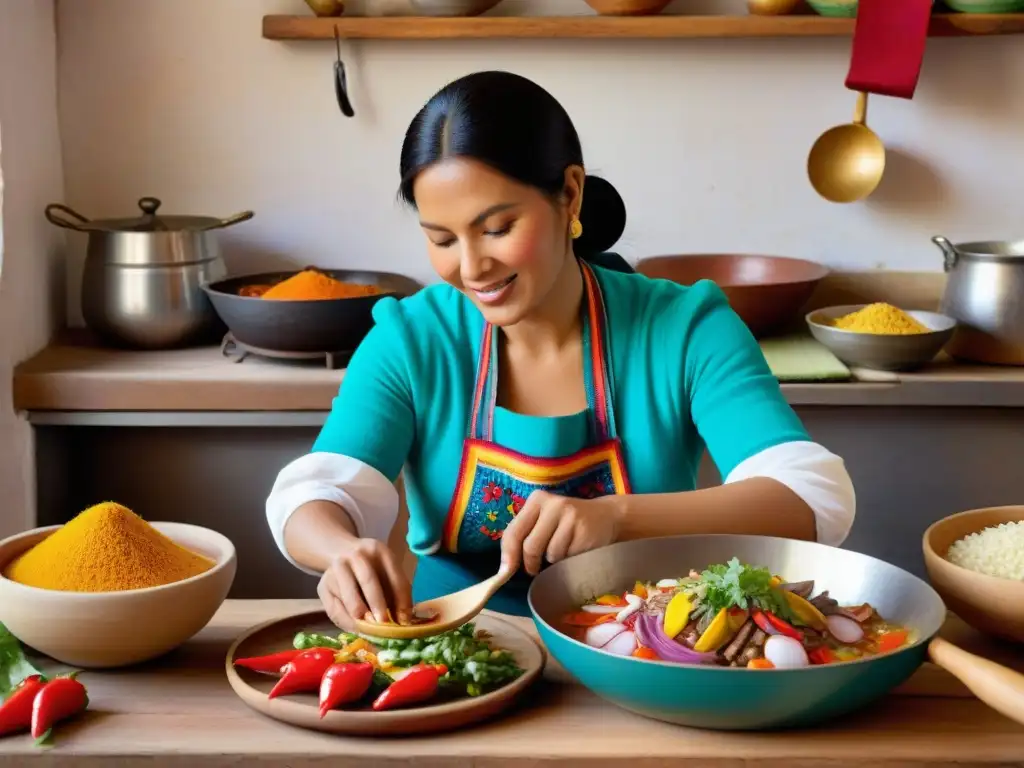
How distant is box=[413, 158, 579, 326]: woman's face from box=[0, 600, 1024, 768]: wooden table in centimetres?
50

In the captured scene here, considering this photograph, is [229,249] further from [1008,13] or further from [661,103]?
[1008,13]

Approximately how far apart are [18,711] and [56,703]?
3cm

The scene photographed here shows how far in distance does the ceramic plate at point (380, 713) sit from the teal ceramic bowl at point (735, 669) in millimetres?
46

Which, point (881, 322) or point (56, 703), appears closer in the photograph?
point (56, 703)

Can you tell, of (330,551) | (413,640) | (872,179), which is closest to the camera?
(413,640)

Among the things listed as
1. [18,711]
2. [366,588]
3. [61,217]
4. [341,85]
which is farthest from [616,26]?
[18,711]

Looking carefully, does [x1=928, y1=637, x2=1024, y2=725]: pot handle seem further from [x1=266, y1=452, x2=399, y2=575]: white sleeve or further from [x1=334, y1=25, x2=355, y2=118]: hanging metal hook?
[x1=334, y1=25, x2=355, y2=118]: hanging metal hook

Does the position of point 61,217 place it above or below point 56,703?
above

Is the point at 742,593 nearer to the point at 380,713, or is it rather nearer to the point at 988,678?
the point at 988,678

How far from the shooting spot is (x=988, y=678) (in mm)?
1008

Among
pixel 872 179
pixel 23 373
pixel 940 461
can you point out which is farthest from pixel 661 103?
pixel 23 373

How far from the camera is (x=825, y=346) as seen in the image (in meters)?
2.68

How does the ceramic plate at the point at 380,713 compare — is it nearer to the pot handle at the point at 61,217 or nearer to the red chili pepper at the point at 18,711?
the red chili pepper at the point at 18,711

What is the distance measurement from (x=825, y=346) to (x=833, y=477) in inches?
48.0
